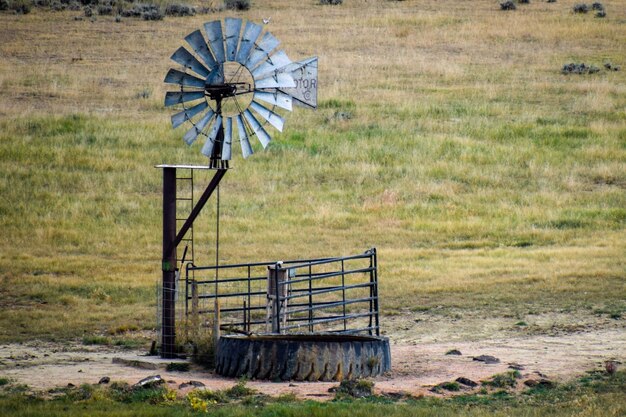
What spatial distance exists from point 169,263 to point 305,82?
11.2 ft

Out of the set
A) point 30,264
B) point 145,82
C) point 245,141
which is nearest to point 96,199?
point 30,264

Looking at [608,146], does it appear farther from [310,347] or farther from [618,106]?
[310,347]

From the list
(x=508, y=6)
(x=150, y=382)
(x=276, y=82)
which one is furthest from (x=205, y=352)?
(x=508, y=6)

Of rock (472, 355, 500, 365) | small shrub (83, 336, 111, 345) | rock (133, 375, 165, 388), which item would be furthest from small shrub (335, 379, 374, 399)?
small shrub (83, 336, 111, 345)

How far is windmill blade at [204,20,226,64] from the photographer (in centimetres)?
1561

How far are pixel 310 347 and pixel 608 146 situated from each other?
2356 centimetres

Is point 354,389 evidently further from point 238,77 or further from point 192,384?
point 238,77

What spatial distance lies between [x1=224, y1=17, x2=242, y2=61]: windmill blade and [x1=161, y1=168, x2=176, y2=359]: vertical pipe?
209 cm

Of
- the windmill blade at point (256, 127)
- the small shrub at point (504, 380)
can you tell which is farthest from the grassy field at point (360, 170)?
the small shrub at point (504, 380)

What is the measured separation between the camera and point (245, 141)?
51.9ft

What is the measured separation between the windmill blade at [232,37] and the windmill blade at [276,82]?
1.69 feet

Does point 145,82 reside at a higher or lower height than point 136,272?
higher

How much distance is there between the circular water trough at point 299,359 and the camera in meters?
14.7

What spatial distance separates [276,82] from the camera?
15688 mm
